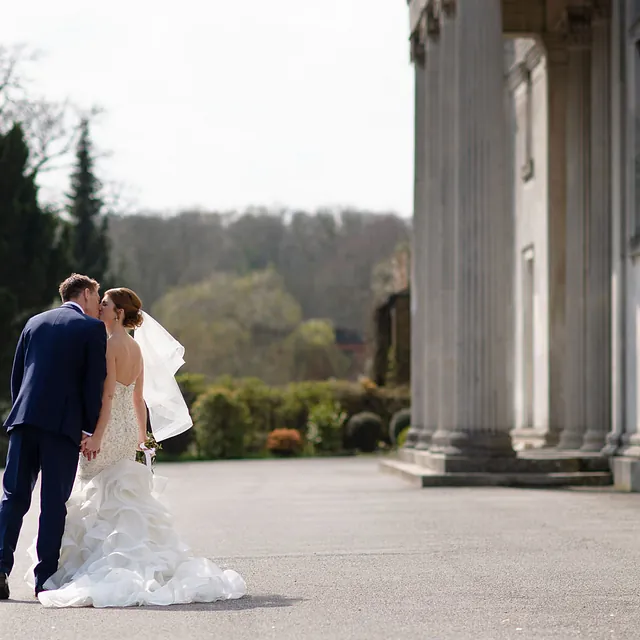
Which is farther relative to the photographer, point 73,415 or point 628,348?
point 628,348

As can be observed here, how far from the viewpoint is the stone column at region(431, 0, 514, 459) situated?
19.3 m

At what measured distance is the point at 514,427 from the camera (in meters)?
28.3

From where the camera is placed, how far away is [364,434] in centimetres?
3838

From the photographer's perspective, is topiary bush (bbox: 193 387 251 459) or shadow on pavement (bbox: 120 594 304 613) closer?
shadow on pavement (bbox: 120 594 304 613)

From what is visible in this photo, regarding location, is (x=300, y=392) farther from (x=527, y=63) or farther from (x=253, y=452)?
(x=527, y=63)

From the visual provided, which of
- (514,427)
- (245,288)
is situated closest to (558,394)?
(514,427)

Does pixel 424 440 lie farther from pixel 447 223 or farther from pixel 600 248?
pixel 600 248

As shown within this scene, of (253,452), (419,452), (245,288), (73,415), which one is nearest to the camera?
(73,415)

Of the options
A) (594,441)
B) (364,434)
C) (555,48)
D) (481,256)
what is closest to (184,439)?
(364,434)

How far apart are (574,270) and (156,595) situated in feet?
56.5

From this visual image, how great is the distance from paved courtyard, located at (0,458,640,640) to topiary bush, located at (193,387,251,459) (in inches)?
662

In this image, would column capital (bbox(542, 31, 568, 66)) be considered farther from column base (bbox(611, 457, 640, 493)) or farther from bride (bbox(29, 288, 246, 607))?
bride (bbox(29, 288, 246, 607))

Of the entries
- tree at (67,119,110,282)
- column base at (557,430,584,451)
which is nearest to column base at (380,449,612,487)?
column base at (557,430,584,451)

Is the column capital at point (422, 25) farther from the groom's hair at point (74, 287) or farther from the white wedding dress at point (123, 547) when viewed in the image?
the white wedding dress at point (123, 547)
